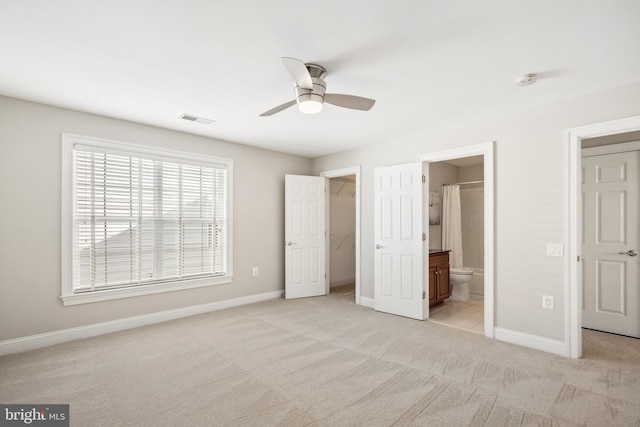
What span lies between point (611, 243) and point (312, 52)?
4037 mm

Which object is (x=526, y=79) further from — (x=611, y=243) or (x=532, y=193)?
(x=611, y=243)

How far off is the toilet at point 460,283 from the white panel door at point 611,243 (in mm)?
1525

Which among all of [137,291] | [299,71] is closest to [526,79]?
[299,71]

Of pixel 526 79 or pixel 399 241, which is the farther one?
pixel 399 241

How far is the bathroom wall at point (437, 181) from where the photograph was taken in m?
5.75

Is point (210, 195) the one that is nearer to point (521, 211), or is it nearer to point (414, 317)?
point (414, 317)

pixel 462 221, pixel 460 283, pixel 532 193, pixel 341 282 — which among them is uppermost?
pixel 532 193

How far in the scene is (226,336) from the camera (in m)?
3.53

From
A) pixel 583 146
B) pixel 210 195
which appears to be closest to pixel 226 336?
pixel 210 195

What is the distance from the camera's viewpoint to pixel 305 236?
17.8 ft

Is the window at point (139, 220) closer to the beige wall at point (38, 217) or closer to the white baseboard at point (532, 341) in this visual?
the beige wall at point (38, 217)

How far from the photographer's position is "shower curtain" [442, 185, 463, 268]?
568 cm

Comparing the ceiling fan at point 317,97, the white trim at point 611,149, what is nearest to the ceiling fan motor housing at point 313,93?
the ceiling fan at point 317,97

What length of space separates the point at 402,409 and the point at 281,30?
2.64m
